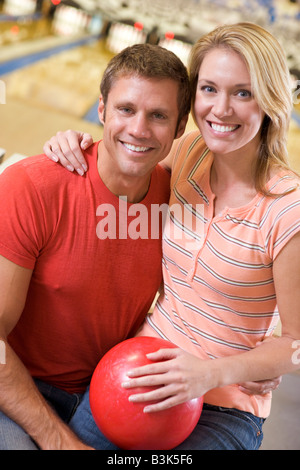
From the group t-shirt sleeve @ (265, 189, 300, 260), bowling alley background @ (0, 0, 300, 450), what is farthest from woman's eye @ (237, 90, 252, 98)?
bowling alley background @ (0, 0, 300, 450)

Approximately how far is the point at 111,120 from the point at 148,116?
0.09m

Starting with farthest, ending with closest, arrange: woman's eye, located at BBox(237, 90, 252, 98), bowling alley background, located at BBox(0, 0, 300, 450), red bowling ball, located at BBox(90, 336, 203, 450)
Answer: bowling alley background, located at BBox(0, 0, 300, 450) < woman's eye, located at BBox(237, 90, 252, 98) < red bowling ball, located at BBox(90, 336, 203, 450)

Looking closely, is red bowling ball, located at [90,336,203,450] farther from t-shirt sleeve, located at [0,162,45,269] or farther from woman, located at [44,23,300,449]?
t-shirt sleeve, located at [0,162,45,269]

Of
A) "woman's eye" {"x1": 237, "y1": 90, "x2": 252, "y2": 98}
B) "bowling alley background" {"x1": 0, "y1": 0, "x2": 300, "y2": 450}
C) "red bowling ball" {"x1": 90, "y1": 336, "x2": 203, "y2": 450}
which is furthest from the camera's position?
"bowling alley background" {"x1": 0, "y1": 0, "x2": 300, "y2": 450}

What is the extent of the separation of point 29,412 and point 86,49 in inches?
274

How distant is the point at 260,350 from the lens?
47.4 inches

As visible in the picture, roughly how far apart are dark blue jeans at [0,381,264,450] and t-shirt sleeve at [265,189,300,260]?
41 centimetres

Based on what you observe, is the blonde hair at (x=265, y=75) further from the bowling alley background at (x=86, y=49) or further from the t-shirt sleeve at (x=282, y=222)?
the bowling alley background at (x=86, y=49)

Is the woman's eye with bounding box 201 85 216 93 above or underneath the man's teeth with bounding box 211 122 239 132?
above

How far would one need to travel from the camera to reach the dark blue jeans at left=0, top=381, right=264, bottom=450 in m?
1.20
